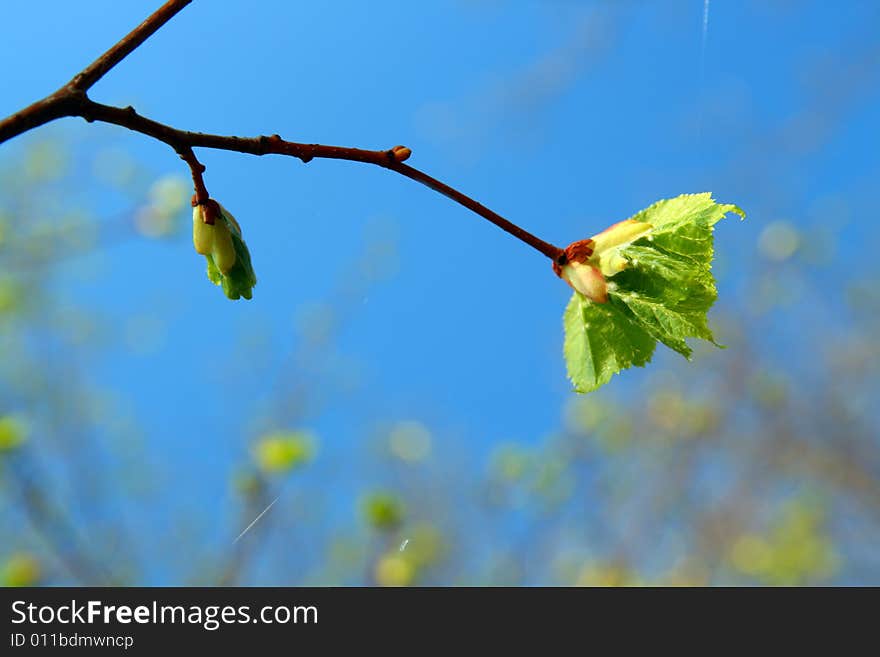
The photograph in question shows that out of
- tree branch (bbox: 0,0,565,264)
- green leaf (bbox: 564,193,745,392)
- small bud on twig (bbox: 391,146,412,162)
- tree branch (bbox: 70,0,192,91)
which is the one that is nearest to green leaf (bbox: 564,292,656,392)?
green leaf (bbox: 564,193,745,392)

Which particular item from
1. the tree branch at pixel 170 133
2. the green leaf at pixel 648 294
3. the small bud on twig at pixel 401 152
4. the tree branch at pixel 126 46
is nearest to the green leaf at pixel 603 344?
the green leaf at pixel 648 294

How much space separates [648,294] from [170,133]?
20.0 inches

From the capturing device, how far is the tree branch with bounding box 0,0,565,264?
0.49 meters

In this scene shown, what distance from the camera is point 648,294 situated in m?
0.81

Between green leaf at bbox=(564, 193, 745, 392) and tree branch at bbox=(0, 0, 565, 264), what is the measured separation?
0.16 metres

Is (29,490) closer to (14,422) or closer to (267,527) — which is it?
(14,422)

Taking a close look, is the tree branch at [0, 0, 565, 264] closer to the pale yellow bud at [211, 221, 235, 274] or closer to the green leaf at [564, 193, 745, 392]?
the pale yellow bud at [211, 221, 235, 274]

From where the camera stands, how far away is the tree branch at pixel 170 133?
49 centimetres

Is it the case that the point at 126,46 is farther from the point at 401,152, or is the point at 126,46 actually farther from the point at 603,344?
the point at 603,344

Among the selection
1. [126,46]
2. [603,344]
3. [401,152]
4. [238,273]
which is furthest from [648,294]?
[126,46]

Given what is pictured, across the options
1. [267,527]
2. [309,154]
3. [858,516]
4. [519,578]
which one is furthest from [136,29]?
[858,516]

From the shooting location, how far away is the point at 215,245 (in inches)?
30.2
